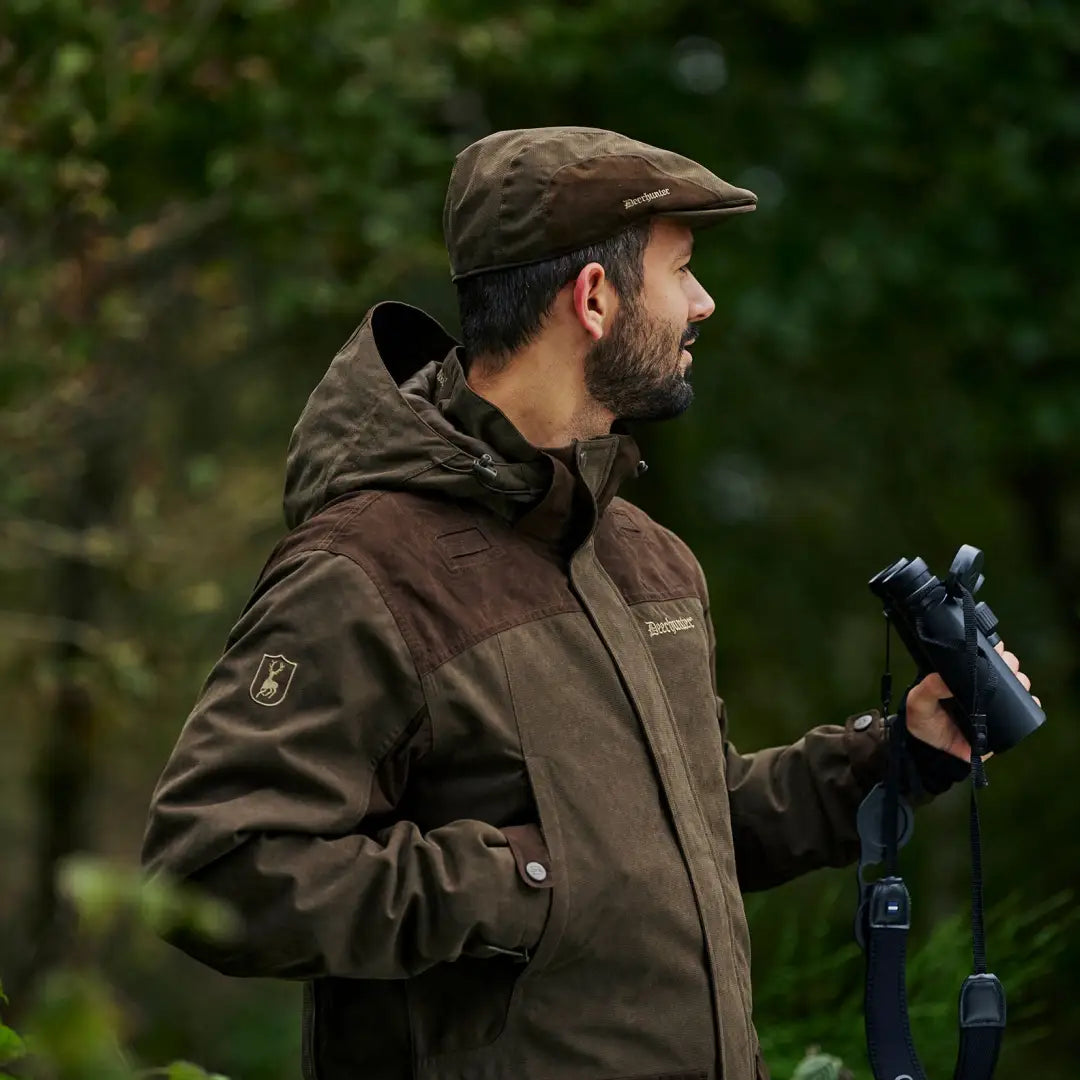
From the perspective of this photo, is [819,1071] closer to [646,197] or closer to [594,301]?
[594,301]

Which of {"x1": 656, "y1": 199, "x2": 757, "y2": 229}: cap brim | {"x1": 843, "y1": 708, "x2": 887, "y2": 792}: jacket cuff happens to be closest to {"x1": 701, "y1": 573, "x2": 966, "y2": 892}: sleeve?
{"x1": 843, "y1": 708, "x2": 887, "y2": 792}: jacket cuff

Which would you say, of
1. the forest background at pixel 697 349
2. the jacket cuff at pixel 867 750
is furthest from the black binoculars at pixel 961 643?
the forest background at pixel 697 349

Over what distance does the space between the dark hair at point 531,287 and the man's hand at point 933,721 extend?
749 millimetres

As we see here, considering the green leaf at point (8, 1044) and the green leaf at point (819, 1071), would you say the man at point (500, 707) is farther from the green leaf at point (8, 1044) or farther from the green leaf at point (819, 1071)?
the green leaf at point (8, 1044)

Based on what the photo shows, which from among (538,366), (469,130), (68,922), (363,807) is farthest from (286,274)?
(363,807)

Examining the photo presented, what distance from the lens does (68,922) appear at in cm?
618

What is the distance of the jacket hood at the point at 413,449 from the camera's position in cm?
236

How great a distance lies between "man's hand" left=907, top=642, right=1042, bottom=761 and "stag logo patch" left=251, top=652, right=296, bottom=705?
1024 millimetres

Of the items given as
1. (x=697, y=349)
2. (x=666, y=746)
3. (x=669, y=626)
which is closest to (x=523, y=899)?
(x=666, y=746)

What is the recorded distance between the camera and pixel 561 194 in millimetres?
2447

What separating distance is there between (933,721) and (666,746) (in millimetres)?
512

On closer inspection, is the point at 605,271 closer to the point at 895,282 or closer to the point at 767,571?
the point at 895,282

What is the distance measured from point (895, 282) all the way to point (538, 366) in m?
5.47

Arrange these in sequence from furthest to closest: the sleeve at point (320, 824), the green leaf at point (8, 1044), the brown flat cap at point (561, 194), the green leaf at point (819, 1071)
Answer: the green leaf at point (819, 1071)
the brown flat cap at point (561, 194)
the sleeve at point (320, 824)
the green leaf at point (8, 1044)
